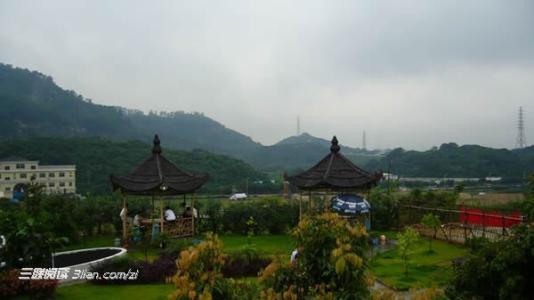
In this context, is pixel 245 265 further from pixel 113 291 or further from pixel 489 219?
pixel 489 219

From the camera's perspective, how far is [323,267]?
464 cm

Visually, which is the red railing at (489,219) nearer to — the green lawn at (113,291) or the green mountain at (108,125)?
the green lawn at (113,291)

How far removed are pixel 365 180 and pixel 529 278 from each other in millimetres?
12836

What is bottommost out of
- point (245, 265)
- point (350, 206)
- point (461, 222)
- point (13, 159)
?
point (245, 265)

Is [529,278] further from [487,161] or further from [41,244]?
[487,161]

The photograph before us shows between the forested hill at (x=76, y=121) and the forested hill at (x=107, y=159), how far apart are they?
21.0m

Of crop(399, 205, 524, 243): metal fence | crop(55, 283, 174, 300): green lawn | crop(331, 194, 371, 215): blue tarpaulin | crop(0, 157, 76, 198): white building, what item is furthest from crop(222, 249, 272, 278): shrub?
crop(0, 157, 76, 198): white building

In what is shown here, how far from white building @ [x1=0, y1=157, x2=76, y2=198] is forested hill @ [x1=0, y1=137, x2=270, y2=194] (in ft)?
4.19

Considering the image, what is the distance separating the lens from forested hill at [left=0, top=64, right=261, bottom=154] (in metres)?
90.4

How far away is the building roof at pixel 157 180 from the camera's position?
1792cm

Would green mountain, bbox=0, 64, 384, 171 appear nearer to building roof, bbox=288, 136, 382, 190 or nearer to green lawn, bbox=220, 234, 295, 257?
green lawn, bbox=220, 234, 295, 257

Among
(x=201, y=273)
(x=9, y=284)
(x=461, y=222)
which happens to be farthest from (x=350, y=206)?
(x=201, y=273)

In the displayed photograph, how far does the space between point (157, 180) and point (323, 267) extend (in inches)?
557

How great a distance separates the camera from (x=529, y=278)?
18.9 ft
